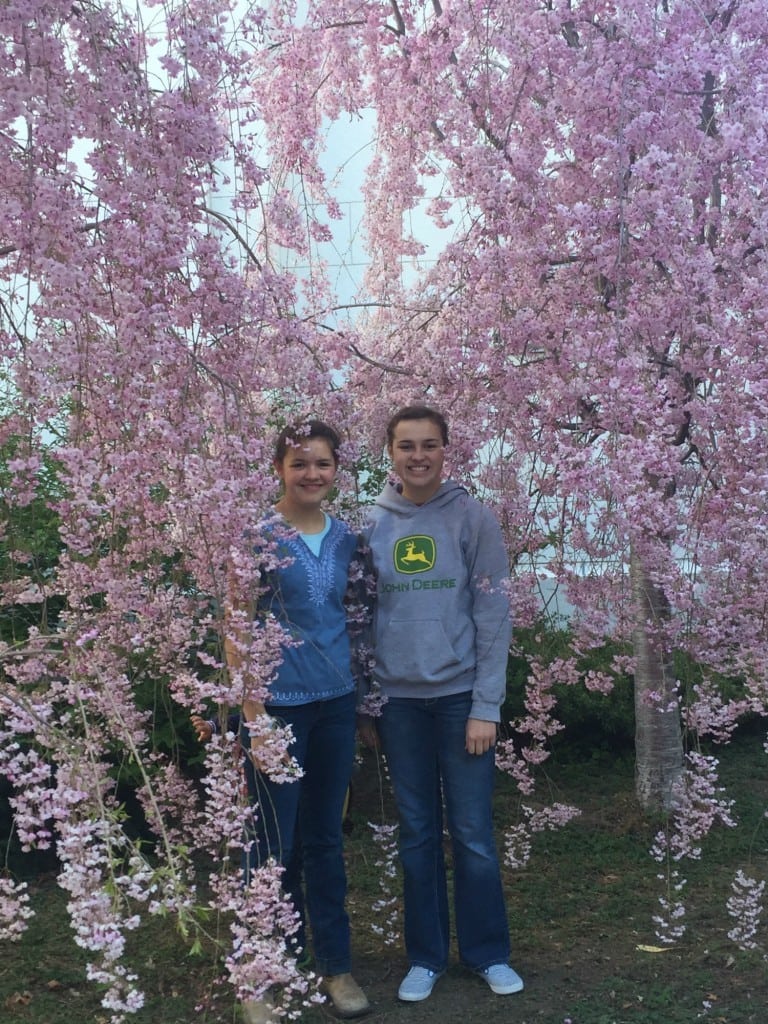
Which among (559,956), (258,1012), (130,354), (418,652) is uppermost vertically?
(130,354)

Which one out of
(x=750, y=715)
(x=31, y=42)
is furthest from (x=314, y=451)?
(x=750, y=715)

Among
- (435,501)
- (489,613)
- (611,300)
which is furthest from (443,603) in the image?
(611,300)

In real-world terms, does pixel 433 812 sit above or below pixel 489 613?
below

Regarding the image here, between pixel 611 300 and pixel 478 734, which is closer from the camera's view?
Result: pixel 478 734

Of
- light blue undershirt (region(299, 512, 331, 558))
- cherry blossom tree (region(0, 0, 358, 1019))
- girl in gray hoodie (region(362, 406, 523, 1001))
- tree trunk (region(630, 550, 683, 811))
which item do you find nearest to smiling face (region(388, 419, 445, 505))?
girl in gray hoodie (region(362, 406, 523, 1001))

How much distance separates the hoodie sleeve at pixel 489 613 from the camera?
323cm

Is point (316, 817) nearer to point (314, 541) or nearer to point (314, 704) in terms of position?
point (314, 704)

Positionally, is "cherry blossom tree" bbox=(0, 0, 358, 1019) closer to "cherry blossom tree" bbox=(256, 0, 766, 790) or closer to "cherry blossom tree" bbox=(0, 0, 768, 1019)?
"cherry blossom tree" bbox=(0, 0, 768, 1019)

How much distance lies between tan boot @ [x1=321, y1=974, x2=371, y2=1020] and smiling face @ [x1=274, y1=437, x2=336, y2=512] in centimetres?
135

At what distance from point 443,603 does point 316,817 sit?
69 cm

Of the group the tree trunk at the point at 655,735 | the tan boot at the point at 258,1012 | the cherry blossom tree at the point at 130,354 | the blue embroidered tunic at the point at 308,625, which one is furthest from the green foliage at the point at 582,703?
the cherry blossom tree at the point at 130,354

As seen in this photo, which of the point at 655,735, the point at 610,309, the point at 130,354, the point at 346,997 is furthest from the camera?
the point at 655,735

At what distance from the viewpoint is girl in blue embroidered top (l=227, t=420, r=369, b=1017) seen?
3.05 meters

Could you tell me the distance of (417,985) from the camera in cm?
332
